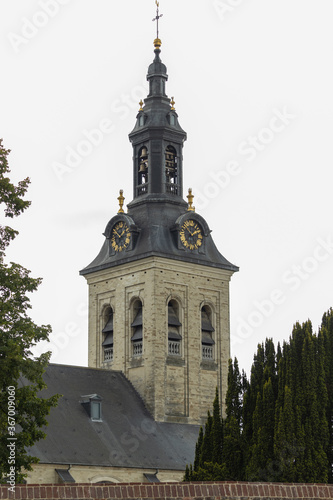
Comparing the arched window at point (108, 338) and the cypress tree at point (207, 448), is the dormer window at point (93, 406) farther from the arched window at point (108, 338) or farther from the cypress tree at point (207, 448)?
the cypress tree at point (207, 448)

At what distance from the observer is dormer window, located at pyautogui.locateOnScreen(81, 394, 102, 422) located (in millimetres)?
51344

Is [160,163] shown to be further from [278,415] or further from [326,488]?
[326,488]

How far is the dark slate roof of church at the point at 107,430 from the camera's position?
48.0 metres

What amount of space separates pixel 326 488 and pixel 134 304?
1530 inches

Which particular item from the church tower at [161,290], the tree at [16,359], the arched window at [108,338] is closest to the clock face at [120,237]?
the church tower at [161,290]

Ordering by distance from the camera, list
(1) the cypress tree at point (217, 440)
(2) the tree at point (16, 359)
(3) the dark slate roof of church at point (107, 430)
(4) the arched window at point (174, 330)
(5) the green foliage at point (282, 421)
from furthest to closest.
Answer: (4) the arched window at point (174, 330)
(3) the dark slate roof of church at point (107, 430)
(1) the cypress tree at point (217, 440)
(5) the green foliage at point (282, 421)
(2) the tree at point (16, 359)

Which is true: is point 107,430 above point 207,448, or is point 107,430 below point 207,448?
above

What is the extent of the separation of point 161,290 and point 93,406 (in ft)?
31.5

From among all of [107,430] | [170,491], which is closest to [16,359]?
[170,491]

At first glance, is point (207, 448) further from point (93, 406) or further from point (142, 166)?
point (142, 166)

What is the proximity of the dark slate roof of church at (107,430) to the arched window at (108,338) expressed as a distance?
2.47 meters

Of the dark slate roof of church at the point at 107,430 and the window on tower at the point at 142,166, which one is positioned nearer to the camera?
the dark slate roof of church at the point at 107,430

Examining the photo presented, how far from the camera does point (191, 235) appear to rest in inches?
2366

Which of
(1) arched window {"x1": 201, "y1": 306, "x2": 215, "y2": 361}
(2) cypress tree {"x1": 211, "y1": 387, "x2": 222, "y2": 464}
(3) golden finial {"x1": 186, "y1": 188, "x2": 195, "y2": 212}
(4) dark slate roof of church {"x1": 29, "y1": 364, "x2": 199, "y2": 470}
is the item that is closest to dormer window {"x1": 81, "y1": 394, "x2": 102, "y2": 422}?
(4) dark slate roof of church {"x1": 29, "y1": 364, "x2": 199, "y2": 470}
